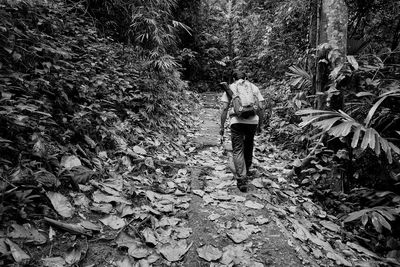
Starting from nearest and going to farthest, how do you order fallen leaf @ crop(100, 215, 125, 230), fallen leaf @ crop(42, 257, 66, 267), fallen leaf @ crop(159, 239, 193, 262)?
fallen leaf @ crop(42, 257, 66, 267), fallen leaf @ crop(159, 239, 193, 262), fallen leaf @ crop(100, 215, 125, 230)

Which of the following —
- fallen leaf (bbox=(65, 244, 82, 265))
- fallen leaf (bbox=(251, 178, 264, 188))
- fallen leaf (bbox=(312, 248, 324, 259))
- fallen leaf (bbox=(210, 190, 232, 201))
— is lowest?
fallen leaf (bbox=(312, 248, 324, 259))

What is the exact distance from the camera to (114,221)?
2.71 metres

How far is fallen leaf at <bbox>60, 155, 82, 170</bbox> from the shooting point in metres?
2.94

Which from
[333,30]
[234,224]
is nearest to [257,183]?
[234,224]

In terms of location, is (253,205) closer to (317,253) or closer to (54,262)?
(317,253)

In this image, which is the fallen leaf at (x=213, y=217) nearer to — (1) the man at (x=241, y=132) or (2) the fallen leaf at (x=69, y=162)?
(1) the man at (x=241, y=132)

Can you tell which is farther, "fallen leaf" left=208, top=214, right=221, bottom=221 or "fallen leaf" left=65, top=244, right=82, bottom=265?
"fallen leaf" left=208, top=214, right=221, bottom=221

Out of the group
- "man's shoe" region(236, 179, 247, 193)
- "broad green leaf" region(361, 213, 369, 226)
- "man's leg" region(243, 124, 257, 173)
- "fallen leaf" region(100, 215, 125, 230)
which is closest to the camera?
"fallen leaf" region(100, 215, 125, 230)

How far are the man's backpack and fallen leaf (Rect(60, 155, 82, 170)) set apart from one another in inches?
98.3

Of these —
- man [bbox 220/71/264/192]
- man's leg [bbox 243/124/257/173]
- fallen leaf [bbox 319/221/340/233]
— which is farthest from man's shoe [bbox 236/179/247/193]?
fallen leaf [bbox 319/221/340/233]

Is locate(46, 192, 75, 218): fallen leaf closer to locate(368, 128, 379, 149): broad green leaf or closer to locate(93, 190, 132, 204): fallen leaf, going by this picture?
locate(93, 190, 132, 204): fallen leaf

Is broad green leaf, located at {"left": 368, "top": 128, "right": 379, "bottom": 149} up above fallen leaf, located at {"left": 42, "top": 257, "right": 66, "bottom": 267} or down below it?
above

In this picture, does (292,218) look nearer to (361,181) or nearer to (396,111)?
A: (361,181)

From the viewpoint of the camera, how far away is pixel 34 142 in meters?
2.69
